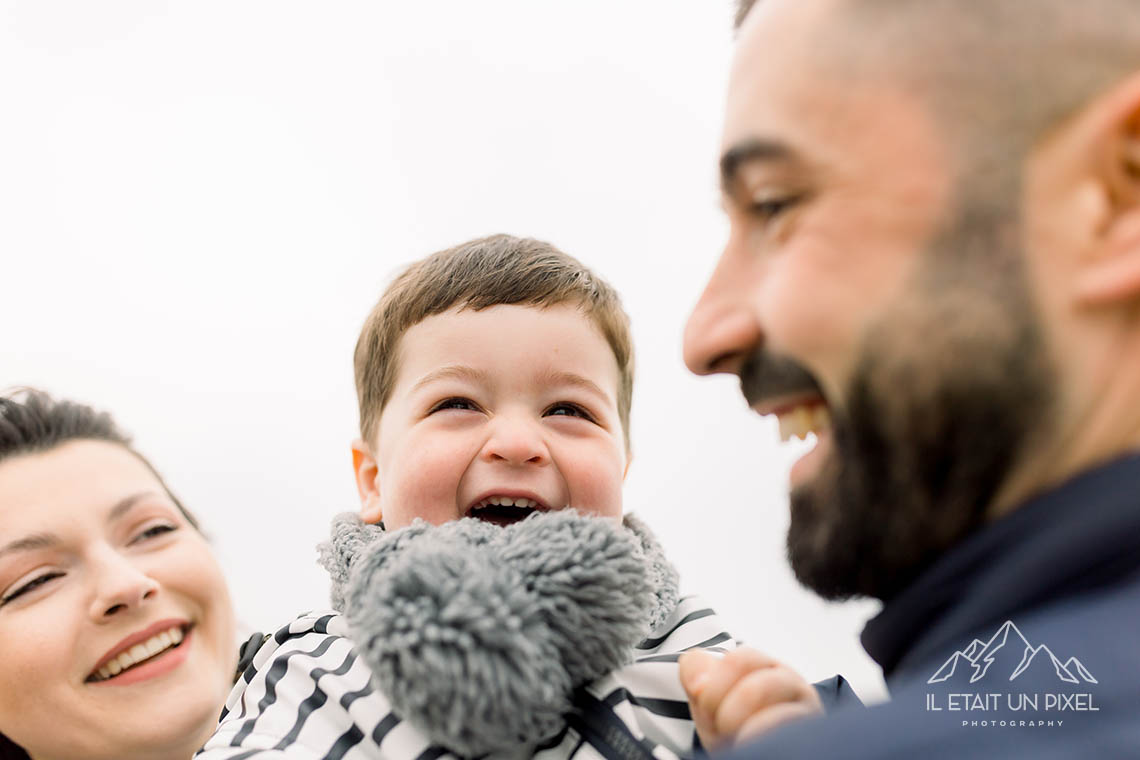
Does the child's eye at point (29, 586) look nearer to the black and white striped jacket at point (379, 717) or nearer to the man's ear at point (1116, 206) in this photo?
the black and white striped jacket at point (379, 717)

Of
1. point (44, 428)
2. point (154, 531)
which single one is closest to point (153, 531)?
point (154, 531)

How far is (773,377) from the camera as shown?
103 centimetres

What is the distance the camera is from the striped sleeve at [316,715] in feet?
3.95

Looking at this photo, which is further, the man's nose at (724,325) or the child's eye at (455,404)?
the child's eye at (455,404)

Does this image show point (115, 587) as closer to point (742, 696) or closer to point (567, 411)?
point (567, 411)

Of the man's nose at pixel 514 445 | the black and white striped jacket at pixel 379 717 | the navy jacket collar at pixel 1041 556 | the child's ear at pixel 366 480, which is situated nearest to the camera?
the navy jacket collar at pixel 1041 556

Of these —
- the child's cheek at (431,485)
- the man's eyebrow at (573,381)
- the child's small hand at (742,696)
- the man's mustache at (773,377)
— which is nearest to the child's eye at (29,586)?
the child's cheek at (431,485)

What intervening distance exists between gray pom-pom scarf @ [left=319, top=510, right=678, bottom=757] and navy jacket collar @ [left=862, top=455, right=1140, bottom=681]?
405 millimetres

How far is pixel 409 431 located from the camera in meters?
1.61

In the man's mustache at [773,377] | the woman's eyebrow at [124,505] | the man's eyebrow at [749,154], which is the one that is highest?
the woman's eyebrow at [124,505]

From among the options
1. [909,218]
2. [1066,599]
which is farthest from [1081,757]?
[909,218]

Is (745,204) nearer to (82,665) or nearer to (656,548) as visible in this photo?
(656,548)

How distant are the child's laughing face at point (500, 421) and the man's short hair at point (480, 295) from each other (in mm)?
27

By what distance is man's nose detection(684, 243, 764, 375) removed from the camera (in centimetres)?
107
